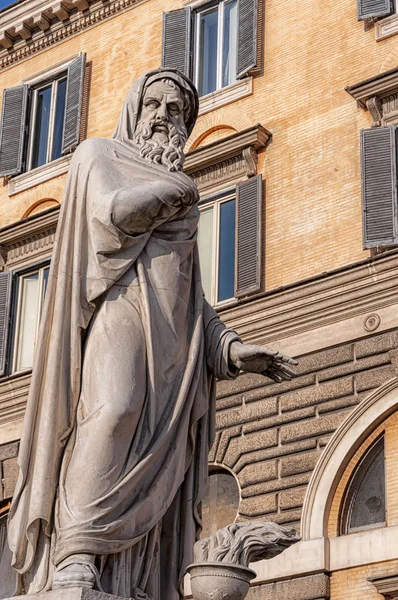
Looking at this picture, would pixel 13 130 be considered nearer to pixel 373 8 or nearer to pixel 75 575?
pixel 373 8

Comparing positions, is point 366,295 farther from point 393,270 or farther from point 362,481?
point 362,481

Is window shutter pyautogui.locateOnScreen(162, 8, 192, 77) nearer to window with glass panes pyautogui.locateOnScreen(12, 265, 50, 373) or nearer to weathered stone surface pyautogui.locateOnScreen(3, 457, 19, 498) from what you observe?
window with glass panes pyautogui.locateOnScreen(12, 265, 50, 373)

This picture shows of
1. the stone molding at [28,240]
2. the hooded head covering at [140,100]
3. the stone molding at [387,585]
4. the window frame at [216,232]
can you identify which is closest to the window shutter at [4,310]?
the stone molding at [28,240]

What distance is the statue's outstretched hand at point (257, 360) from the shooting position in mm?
6027

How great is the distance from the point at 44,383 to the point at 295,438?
37.9 ft

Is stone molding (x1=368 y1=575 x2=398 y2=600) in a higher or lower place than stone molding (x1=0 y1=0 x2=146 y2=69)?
lower

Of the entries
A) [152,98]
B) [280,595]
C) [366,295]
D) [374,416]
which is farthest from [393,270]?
[152,98]

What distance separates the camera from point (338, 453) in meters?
16.6

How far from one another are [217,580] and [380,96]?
13439 millimetres

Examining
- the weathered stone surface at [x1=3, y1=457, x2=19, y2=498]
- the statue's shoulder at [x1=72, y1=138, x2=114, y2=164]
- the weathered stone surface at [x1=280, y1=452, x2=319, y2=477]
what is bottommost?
the statue's shoulder at [x1=72, y1=138, x2=114, y2=164]

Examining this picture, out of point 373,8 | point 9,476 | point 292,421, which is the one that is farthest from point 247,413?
point 373,8

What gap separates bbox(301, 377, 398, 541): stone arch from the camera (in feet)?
54.1

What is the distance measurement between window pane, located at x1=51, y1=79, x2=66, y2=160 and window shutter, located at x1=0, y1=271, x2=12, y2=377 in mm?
2265

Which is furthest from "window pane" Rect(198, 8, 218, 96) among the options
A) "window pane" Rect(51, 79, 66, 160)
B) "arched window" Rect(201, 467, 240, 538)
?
"arched window" Rect(201, 467, 240, 538)
